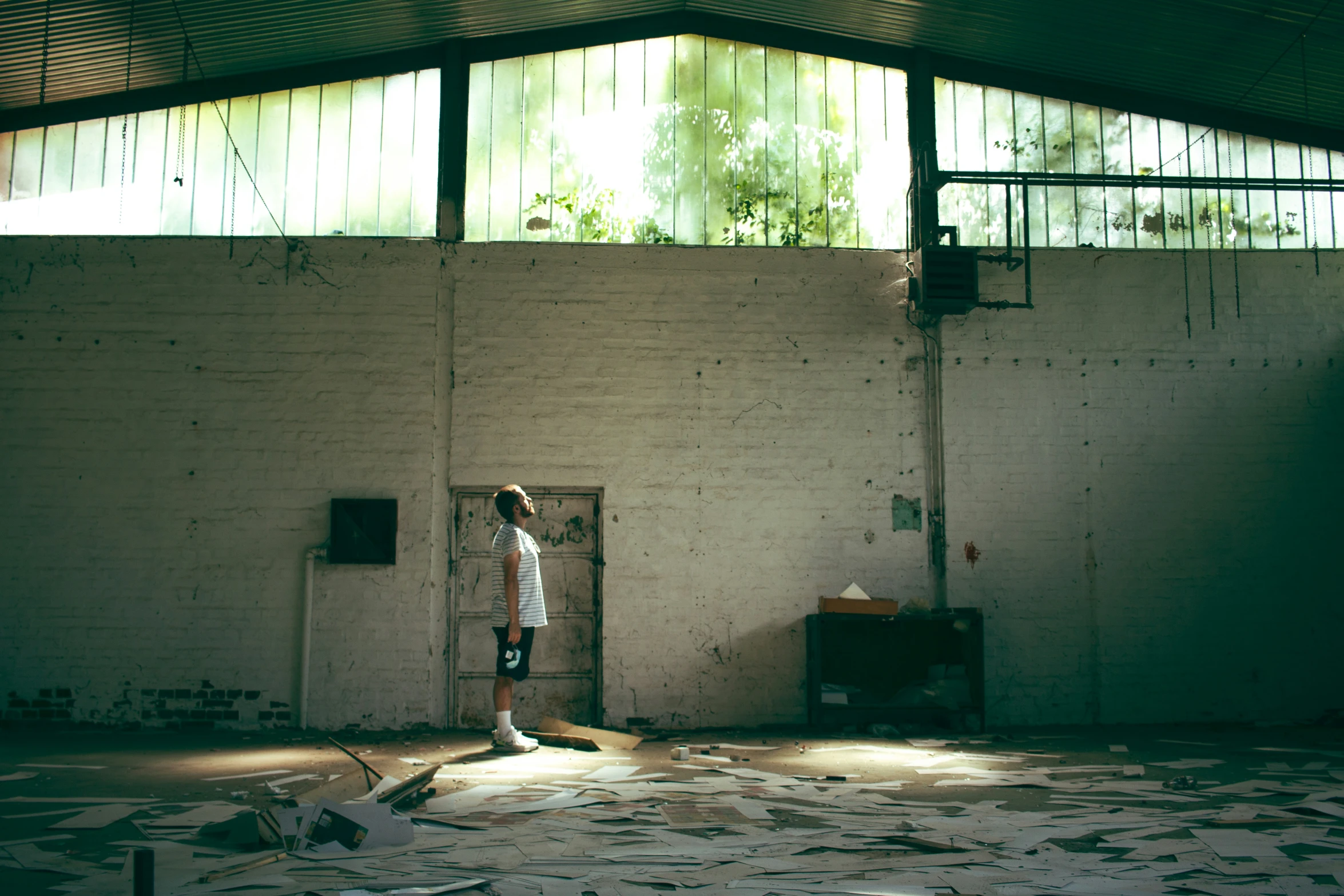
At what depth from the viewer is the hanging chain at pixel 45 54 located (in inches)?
261

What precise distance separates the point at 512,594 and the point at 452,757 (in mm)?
1097

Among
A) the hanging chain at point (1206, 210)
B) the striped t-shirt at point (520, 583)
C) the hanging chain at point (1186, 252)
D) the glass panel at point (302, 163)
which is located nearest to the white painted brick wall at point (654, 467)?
the hanging chain at point (1186, 252)

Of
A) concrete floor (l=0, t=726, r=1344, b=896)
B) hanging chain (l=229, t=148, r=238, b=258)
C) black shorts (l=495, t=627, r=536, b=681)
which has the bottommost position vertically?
concrete floor (l=0, t=726, r=1344, b=896)

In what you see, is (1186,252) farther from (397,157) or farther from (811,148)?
(397,157)

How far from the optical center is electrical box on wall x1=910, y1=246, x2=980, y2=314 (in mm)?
7148

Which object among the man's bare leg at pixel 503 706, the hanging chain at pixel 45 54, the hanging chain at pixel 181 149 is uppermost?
the hanging chain at pixel 45 54

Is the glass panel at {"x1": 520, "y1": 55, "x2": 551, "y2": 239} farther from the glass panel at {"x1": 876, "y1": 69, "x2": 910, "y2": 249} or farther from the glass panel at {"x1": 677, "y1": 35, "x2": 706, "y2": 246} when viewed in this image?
the glass panel at {"x1": 876, "y1": 69, "x2": 910, "y2": 249}

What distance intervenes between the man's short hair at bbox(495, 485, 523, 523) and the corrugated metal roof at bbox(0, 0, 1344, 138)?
12.9 ft

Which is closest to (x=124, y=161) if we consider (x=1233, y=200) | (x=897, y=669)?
(x=897, y=669)

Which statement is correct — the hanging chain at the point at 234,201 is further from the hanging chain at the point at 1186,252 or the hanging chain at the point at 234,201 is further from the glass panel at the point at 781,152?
the hanging chain at the point at 1186,252

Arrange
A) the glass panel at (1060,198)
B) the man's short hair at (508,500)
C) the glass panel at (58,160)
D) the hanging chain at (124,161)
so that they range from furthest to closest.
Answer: the glass panel at (1060,198), the glass panel at (58,160), the hanging chain at (124,161), the man's short hair at (508,500)

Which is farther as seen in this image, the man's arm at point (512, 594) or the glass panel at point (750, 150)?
the glass panel at point (750, 150)

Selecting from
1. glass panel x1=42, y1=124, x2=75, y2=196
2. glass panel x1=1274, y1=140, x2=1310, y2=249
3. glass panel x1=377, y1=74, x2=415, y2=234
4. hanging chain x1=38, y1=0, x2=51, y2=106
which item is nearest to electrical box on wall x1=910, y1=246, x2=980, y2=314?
glass panel x1=1274, y1=140, x2=1310, y2=249

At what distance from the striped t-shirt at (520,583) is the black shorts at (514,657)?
0.25 ft
